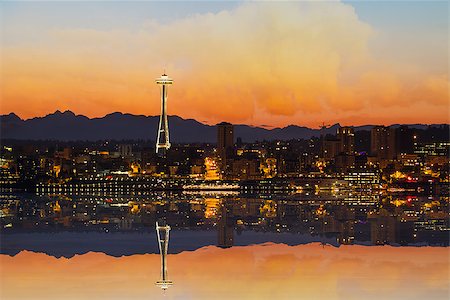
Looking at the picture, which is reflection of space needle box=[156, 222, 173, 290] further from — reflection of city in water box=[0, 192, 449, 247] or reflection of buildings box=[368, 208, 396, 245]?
reflection of buildings box=[368, 208, 396, 245]

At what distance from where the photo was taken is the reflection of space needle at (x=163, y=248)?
1124 centimetres

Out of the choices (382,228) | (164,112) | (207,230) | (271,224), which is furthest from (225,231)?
(164,112)

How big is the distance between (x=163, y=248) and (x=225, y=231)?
341cm

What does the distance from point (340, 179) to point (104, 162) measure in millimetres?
22595

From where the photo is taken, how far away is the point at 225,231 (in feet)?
60.7

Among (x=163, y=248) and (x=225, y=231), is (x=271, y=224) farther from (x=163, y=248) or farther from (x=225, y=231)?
(x=163, y=248)

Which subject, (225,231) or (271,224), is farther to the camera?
(271,224)

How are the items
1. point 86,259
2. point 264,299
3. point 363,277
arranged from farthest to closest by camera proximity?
point 86,259 → point 363,277 → point 264,299

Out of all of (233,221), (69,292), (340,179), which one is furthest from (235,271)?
(340,179)

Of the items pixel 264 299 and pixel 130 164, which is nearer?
pixel 264 299

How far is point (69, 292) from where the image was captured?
10.7 meters

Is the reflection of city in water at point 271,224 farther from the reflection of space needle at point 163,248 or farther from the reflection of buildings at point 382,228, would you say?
the reflection of space needle at point 163,248

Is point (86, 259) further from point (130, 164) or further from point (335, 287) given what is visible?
point (130, 164)

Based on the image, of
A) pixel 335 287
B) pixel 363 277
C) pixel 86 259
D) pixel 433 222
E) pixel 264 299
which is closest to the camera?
pixel 264 299
